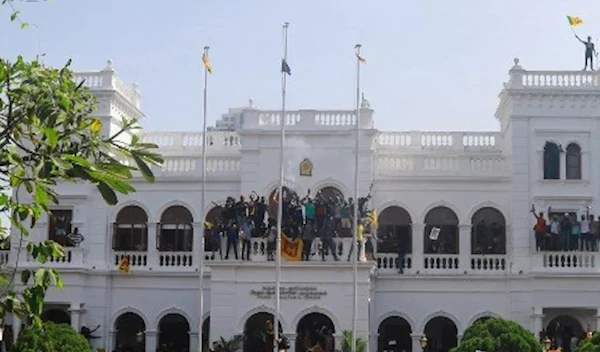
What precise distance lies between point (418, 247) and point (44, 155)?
2598cm

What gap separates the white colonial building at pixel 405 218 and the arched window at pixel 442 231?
4 cm

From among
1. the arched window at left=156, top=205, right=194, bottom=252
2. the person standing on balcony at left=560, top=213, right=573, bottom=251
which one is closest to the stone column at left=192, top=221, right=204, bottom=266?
the arched window at left=156, top=205, right=194, bottom=252

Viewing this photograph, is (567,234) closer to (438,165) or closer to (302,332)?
(438,165)

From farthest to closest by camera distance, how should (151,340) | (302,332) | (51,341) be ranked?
1. (151,340)
2. (302,332)
3. (51,341)

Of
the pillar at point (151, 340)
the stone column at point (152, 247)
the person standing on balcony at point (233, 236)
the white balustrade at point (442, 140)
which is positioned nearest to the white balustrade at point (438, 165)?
the white balustrade at point (442, 140)

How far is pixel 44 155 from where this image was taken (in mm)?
5895

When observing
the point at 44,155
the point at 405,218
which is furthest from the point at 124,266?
the point at 44,155

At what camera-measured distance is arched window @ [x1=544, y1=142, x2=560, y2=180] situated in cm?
3083

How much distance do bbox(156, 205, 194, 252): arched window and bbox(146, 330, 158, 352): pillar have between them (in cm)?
258

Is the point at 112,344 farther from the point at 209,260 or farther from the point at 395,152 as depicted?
the point at 395,152

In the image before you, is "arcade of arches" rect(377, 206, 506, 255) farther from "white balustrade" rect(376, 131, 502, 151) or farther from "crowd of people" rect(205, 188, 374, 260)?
"crowd of people" rect(205, 188, 374, 260)

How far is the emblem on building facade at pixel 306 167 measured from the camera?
3123cm

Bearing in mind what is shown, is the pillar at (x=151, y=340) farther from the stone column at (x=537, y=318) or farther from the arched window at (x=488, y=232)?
the stone column at (x=537, y=318)

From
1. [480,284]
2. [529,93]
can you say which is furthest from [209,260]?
[529,93]
